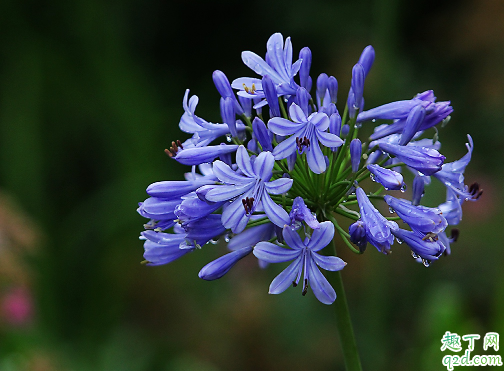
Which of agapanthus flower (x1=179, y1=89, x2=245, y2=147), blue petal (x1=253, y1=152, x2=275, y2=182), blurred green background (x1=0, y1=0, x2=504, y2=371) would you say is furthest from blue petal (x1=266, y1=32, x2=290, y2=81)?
blurred green background (x1=0, y1=0, x2=504, y2=371)

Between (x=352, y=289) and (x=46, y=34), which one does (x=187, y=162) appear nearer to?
(x=352, y=289)

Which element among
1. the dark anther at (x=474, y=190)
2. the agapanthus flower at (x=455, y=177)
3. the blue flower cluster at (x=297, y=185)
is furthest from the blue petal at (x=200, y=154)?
the dark anther at (x=474, y=190)

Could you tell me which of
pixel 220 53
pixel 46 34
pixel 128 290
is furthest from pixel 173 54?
pixel 128 290

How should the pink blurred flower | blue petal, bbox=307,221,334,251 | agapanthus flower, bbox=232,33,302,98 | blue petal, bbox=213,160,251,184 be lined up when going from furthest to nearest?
1. the pink blurred flower
2. agapanthus flower, bbox=232,33,302,98
3. blue petal, bbox=213,160,251,184
4. blue petal, bbox=307,221,334,251

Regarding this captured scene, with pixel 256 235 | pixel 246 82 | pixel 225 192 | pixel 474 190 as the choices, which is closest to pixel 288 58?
pixel 246 82

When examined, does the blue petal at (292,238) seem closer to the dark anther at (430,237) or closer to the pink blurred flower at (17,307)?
the dark anther at (430,237)

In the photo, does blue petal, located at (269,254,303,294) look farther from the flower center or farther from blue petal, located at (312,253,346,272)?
the flower center

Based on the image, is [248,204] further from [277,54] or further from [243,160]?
[277,54]
